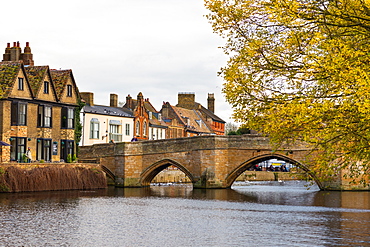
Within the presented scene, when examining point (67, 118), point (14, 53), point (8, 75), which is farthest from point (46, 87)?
point (14, 53)

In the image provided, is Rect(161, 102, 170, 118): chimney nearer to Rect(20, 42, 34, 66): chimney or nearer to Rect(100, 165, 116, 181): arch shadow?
Rect(100, 165, 116, 181): arch shadow

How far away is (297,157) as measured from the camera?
4594cm

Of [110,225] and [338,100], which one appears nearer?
[338,100]

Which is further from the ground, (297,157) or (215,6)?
(215,6)

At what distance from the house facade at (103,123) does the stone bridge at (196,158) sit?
7617mm

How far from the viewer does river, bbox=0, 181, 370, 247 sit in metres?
20.3

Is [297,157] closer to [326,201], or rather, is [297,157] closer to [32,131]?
[326,201]

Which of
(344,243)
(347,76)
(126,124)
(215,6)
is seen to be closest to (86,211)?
(344,243)

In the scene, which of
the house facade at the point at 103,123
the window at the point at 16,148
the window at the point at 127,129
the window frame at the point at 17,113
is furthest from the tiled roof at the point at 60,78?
the window at the point at 127,129

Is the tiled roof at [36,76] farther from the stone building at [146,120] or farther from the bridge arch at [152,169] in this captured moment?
the stone building at [146,120]

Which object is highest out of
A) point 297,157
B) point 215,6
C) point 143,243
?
point 215,6

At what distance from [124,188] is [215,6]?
1383 inches

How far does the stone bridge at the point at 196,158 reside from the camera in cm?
4656

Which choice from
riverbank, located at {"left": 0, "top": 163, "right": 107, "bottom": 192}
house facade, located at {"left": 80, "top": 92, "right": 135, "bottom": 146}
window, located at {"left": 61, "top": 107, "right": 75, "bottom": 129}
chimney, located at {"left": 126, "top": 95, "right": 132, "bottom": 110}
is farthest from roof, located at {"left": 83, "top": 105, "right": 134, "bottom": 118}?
riverbank, located at {"left": 0, "top": 163, "right": 107, "bottom": 192}
